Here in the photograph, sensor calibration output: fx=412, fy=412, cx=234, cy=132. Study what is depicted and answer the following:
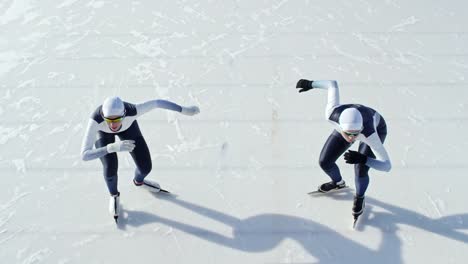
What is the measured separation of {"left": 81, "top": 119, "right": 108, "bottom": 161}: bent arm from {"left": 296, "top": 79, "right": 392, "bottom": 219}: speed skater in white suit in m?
1.58

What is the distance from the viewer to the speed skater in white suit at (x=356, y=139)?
2.64 meters

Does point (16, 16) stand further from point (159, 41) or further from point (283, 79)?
point (283, 79)

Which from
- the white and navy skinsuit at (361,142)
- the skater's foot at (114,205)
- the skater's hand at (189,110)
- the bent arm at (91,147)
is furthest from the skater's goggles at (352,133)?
the skater's foot at (114,205)

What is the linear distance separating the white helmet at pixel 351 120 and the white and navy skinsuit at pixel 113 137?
1.20m

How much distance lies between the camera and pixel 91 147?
2762 millimetres

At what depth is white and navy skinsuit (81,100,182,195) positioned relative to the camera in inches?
108

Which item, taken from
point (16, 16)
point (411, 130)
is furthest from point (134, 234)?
point (16, 16)

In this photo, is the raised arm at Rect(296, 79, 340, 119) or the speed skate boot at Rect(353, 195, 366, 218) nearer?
the raised arm at Rect(296, 79, 340, 119)

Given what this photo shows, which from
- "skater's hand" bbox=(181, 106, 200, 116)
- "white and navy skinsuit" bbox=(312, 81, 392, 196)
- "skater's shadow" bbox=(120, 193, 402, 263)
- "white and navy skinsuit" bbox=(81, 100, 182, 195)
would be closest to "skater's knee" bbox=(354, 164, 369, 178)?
"white and navy skinsuit" bbox=(312, 81, 392, 196)

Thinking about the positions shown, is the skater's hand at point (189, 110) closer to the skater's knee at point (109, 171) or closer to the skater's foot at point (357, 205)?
the skater's knee at point (109, 171)

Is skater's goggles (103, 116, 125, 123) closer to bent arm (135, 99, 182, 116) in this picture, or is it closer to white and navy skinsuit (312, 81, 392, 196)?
bent arm (135, 99, 182, 116)

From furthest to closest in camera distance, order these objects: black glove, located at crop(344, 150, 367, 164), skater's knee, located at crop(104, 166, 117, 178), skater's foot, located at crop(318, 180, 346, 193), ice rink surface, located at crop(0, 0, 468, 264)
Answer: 1. skater's foot, located at crop(318, 180, 346, 193)
2. ice rink surface, located at crop(0, 0, 468, 264)
3. skater's knee, located at crop(104, 166, 117, 178)
4. black glove, located at crop(344, 150, 367, 164)

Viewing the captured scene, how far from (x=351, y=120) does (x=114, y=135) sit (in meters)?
1.66

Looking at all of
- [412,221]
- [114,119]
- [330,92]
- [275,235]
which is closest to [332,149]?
[330,92]
